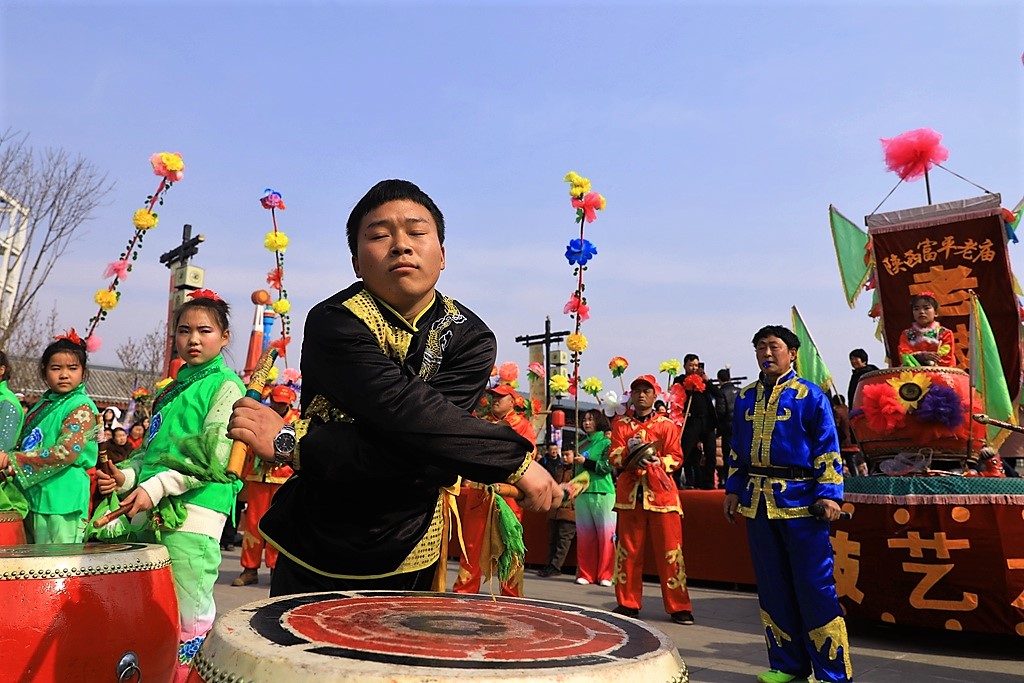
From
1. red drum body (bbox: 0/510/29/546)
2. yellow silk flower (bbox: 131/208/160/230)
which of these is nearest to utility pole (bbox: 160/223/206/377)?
yellow silk flower (bbox: 131/208/160/230)

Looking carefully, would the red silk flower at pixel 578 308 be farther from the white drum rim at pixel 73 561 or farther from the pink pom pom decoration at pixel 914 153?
the white drum rim at pixel 73 561

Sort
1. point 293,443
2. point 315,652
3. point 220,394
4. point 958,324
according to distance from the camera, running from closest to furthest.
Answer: point 315,652 → point 293,443 → point 220,394 → point 958,324

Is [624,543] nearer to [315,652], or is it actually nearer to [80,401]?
[80,401]

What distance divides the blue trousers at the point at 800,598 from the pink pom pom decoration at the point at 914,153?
5253mm

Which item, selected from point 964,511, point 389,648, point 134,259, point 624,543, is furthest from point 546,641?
Answer: point 134,259

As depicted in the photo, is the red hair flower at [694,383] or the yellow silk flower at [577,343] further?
the yellow silk flower at [577,343]

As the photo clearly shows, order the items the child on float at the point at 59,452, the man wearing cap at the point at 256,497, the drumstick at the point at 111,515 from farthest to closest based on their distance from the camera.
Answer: the man wearing cap at the point at 256,497
the child on float at the point at 59,452
the drumstick at the point at 111,515

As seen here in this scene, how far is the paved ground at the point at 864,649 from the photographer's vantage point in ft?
14.0

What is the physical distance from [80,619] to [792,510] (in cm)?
327

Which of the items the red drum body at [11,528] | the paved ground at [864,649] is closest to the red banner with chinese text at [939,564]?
the paved ground at [864,649]

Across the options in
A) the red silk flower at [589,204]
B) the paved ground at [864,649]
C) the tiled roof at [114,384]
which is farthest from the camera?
the tiled roof at [114,384]

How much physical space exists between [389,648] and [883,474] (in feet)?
16.4

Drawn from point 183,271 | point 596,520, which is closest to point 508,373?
point 596,520

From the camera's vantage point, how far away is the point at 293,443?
1.55 meters
